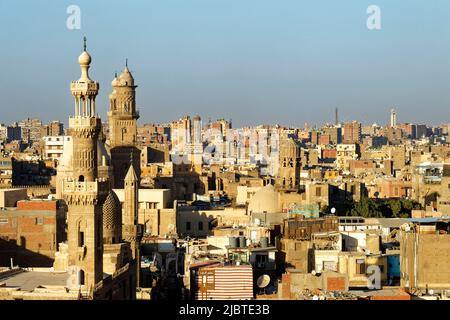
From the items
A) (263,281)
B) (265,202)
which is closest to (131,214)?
(263,281)

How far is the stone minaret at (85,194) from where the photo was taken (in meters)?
17.7

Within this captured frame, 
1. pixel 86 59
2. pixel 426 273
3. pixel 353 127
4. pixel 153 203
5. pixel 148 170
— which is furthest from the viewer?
pixel 353 127

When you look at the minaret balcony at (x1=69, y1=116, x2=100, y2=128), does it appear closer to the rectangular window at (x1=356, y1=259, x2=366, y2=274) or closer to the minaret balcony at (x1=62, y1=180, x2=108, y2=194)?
the minaret balcony at (x1=62, y1=180, x2=108, y2=194)

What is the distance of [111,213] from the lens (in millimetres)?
20281

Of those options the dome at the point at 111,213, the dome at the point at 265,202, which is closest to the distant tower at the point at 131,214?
the dome at the point at 111,213

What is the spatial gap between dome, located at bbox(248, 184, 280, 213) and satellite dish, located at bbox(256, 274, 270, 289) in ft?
35.3

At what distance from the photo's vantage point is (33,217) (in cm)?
2645

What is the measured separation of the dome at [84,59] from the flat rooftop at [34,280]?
312 cm

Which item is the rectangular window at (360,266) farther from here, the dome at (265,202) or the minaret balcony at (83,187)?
the dome at (265,202)

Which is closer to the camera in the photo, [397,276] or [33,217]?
[397,276]

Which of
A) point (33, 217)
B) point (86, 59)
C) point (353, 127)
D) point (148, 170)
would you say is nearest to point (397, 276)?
point (86, 59)
